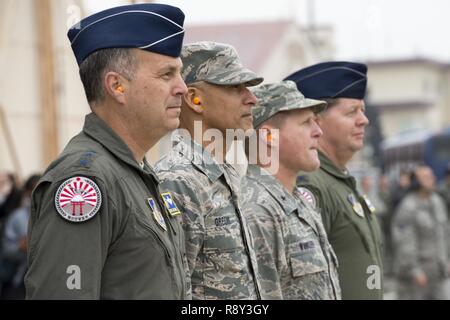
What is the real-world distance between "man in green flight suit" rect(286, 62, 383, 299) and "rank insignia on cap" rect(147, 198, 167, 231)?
2024 mm

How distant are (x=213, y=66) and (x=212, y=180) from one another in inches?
20.4

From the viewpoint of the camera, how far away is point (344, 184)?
5.43 metres

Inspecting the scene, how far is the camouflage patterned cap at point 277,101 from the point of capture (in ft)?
15.8

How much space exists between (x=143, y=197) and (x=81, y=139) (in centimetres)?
25

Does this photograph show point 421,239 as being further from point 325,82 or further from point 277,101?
point 277,101

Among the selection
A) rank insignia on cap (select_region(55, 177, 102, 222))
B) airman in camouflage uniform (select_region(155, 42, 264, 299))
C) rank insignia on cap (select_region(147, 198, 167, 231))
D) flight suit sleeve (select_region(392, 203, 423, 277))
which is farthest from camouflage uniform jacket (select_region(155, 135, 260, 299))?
flight suit sleeve (select_region(392, 203, 423, 277))

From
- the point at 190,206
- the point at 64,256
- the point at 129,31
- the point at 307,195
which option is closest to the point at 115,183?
the point at 64,256

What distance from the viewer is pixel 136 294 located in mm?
2840

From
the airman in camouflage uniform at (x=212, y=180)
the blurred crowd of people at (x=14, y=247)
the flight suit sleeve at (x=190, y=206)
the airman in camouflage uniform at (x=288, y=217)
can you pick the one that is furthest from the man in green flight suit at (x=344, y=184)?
the blurred crowd of people at (x=14, y=247)

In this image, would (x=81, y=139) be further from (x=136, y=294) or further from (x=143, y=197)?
(x=136, y=294)

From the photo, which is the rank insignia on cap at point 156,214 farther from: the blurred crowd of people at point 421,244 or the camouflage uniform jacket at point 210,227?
the blurred crowd of people at point 421,244

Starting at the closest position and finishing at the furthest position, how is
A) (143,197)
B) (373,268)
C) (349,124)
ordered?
(143,197) < (373,268) < (349,124)
